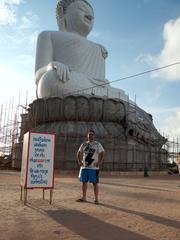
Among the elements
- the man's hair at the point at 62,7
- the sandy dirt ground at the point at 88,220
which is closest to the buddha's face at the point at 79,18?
the man's hair at the point at 62,7

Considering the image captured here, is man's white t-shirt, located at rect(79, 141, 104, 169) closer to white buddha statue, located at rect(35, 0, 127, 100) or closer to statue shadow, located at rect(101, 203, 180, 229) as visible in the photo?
statue shadow, located at rect(101, 203, 180, 229)

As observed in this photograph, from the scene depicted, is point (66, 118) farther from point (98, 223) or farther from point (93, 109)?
point (98, 223)

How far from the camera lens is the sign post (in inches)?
185

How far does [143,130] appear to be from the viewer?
17.8 meters

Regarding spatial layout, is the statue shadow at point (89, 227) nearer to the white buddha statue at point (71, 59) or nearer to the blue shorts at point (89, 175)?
the blue shorts at point (89, 175)

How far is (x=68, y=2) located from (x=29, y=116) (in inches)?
355

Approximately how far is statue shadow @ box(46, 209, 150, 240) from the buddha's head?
19.0m

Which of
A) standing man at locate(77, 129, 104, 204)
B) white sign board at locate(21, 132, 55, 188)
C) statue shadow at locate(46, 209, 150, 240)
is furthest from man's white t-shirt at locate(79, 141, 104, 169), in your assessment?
statue shadow at locate(46, 209, 150, 240)

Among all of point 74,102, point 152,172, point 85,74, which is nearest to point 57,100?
point 74,102

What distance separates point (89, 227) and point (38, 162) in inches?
78.4

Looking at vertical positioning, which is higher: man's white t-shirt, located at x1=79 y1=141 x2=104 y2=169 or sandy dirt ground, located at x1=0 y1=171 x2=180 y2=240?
man's white t-shirt, located at x1=79 y1=141 x2=104 y2=169

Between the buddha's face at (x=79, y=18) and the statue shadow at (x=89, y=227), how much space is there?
746 inches

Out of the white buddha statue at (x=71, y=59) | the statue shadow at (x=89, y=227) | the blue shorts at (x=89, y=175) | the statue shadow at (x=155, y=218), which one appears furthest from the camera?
the white buddha statue at (x=71, y=59)

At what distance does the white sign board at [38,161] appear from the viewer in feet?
15.4
